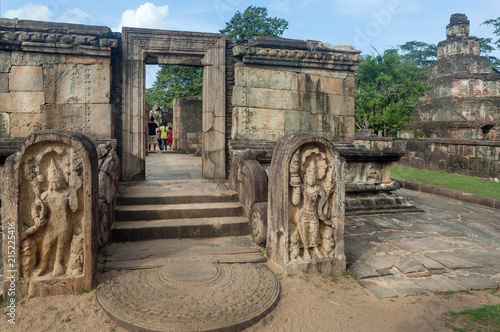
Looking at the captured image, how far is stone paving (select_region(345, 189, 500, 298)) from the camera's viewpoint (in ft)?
11.1

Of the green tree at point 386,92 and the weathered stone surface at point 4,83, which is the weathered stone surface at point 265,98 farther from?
the green tree at point 386,92

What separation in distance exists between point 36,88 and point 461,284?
22.8ft

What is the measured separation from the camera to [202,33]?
6.82 m

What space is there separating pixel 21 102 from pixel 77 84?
0.99 metres

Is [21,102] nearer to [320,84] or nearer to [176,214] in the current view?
[176,214]

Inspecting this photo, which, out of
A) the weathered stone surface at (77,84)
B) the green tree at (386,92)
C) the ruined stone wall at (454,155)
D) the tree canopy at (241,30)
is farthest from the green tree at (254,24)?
the weathered stone surface at (77,84)

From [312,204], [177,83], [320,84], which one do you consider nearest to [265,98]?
[320,84]

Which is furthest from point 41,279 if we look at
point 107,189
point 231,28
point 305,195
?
point 231,28

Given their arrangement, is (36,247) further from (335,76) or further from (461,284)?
(335,76)

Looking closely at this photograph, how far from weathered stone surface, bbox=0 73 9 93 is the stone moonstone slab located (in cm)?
469

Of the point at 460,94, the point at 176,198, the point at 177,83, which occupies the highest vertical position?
the point at 177,83

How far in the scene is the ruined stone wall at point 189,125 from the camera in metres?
16.1

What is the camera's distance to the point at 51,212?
2.97 meters

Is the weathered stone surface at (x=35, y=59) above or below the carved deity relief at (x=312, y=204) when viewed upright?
above
